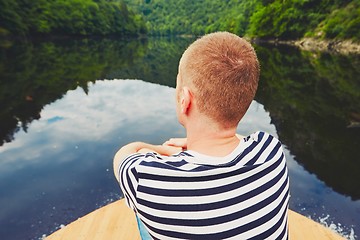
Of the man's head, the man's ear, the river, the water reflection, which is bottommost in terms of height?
the water reflection

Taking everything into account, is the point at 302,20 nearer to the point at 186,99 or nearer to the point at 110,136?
the point at 110,136

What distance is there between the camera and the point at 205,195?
1.27 meters

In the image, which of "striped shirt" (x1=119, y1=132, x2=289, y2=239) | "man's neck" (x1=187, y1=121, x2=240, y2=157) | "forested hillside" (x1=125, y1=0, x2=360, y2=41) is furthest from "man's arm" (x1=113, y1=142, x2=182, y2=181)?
"forested hillside" (x1=125, y1=0, x2=360, y2=41)

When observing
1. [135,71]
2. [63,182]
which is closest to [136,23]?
[135,71]

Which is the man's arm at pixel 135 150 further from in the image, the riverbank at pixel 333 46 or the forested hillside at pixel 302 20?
the forested hillside at pixel 302 20

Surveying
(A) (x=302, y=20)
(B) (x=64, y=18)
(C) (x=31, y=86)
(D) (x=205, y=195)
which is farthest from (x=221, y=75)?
(B) (x=64, y=18)

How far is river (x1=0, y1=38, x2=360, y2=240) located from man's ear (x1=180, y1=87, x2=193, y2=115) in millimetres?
4520

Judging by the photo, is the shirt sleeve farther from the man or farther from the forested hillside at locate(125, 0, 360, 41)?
the forested hillside at locate(125, 0, 360, 41)

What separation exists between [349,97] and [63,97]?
47.3 feet

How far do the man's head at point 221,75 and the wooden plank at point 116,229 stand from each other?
2.82 meters

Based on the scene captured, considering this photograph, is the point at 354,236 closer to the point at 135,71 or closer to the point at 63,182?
the point at 63,182

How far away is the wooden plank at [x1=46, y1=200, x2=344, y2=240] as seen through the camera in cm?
358

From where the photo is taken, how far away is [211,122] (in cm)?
146

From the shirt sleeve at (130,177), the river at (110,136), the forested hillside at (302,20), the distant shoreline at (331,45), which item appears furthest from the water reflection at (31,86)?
the forested hillside at (302,20)
